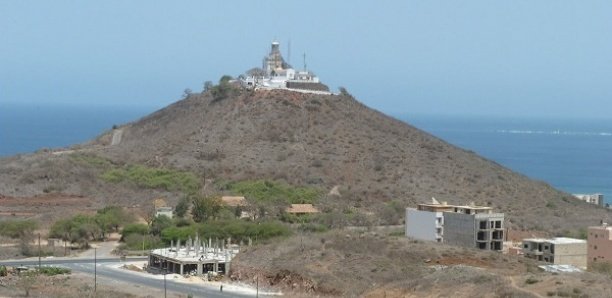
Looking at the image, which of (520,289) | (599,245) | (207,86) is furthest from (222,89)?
(520,289)

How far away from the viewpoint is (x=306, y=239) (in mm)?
67312

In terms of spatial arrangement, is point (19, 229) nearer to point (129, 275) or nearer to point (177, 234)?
point (177, 234)

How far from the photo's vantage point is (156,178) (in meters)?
95.1

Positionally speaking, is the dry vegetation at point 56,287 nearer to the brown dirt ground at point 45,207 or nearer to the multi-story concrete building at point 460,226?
the multi-story concrete building at point 460,226

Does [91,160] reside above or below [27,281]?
above

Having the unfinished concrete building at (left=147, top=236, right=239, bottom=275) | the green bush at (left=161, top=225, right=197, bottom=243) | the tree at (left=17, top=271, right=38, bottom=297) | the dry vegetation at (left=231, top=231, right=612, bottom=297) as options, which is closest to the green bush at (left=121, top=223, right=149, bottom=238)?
the green bush at (left=161, top=225, right=197, bottom=243)

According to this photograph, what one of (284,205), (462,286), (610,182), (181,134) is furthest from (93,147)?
(610,182)

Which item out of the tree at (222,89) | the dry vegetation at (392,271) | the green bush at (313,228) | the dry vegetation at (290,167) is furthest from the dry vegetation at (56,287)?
the tree at (222,89)

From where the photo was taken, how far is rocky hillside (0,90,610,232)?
9388cm

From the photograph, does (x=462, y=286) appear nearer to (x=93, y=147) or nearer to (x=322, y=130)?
(x=322, y=130)

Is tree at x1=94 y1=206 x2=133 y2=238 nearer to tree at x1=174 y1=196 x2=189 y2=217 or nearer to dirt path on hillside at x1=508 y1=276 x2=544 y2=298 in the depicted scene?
tree at x1=174 y1=196 x2=189 y2=217

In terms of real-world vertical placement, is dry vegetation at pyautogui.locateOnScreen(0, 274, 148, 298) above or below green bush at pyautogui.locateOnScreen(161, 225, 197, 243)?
below

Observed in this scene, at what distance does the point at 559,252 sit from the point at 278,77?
4884cm

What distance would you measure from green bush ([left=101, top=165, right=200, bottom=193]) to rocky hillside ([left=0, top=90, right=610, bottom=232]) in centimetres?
139
